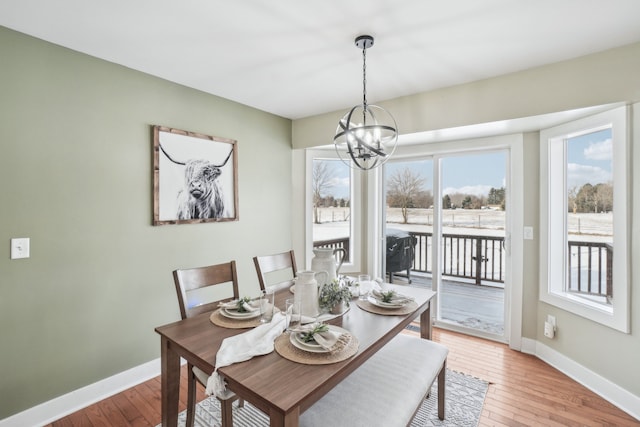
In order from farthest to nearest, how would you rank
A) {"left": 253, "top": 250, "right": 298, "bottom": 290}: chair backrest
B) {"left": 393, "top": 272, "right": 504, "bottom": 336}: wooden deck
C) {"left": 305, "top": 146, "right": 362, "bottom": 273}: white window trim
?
{"left": 305, "top": 146, "right": 362, "bottom": 273}: white window trim → {"left": 393, "top": 272, "right": 504, "bottom": 336}: wooden deck → {"left": 253, "top": 250, "right": 298, "bottom": 290}: chair backrest

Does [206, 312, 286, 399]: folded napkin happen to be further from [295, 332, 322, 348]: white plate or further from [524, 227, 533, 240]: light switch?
[524, 227, 533, 240]: light switch

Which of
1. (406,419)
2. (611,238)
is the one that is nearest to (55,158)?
(406,419)

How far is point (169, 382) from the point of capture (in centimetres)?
159

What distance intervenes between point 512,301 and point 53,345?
3765 millimetres

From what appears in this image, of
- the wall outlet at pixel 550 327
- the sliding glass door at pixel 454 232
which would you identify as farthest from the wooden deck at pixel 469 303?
the wall outlet at pixel 550 327

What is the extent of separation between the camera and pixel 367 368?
64.7 inches

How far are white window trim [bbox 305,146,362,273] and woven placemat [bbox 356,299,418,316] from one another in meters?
1.91

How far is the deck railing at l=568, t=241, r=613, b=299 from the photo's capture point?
8.11 ft

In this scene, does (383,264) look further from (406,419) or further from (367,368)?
(406,419)

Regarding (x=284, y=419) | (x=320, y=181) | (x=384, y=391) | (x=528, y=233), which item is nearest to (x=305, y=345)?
(x=284, y=419)

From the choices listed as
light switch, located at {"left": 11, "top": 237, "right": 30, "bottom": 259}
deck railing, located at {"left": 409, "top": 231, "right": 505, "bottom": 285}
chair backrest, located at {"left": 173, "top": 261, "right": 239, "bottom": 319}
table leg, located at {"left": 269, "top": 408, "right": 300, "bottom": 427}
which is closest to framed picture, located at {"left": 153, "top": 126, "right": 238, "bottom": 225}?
light switch, located at {"left": 11, "top": 237, "right": 30, "bottom": 259}

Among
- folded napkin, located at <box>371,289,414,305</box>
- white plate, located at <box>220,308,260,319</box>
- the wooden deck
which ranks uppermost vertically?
folded napkin, located at <box>371,289,414,305</box>

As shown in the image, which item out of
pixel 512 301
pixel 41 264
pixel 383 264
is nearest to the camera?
pixel 41 264

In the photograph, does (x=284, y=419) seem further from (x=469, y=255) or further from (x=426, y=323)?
(x=469, y=255)
